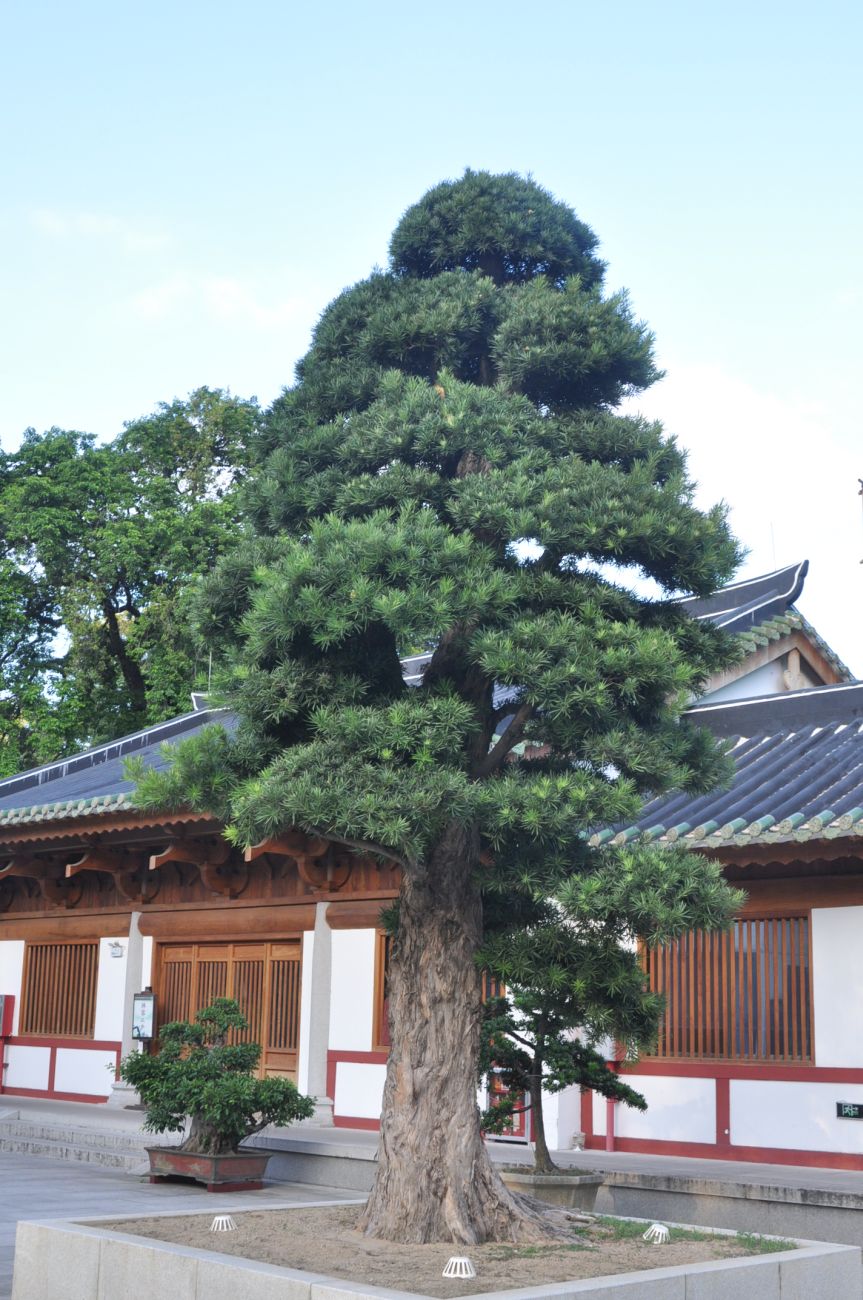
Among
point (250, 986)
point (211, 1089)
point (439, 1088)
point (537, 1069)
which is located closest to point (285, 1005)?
point (250, 986)

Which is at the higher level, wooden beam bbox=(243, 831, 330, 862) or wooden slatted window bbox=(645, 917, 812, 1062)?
wooden beam bbox=(243, 831, 330, 862)

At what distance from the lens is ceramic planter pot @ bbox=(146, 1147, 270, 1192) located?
1062 cm

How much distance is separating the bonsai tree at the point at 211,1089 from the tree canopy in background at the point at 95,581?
16.3 meters

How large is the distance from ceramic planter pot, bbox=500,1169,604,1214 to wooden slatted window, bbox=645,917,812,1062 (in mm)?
2245

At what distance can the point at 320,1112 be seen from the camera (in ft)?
43.0

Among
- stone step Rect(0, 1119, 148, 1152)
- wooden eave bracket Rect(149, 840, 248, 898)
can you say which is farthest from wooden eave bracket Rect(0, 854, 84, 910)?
stone step Rect(0, 1119, 148, 1152)

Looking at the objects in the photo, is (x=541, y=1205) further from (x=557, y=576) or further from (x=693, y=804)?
(x=693, y=804)

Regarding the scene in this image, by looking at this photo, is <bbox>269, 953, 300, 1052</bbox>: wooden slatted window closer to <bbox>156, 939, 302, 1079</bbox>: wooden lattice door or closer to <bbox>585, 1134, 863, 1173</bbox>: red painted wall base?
<bbox>156, 939, 302, 1079</bbox>: wooden lattice door

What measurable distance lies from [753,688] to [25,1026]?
31.9 ft

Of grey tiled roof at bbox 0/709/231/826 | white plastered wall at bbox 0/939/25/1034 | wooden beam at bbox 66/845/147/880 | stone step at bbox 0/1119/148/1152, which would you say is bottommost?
stone step at bbox 0/1119/148/1152

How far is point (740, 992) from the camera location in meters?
10.5

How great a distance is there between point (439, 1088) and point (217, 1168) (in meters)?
4.93

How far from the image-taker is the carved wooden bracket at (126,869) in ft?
50.9

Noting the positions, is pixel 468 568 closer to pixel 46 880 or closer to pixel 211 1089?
pixel 211 1089
